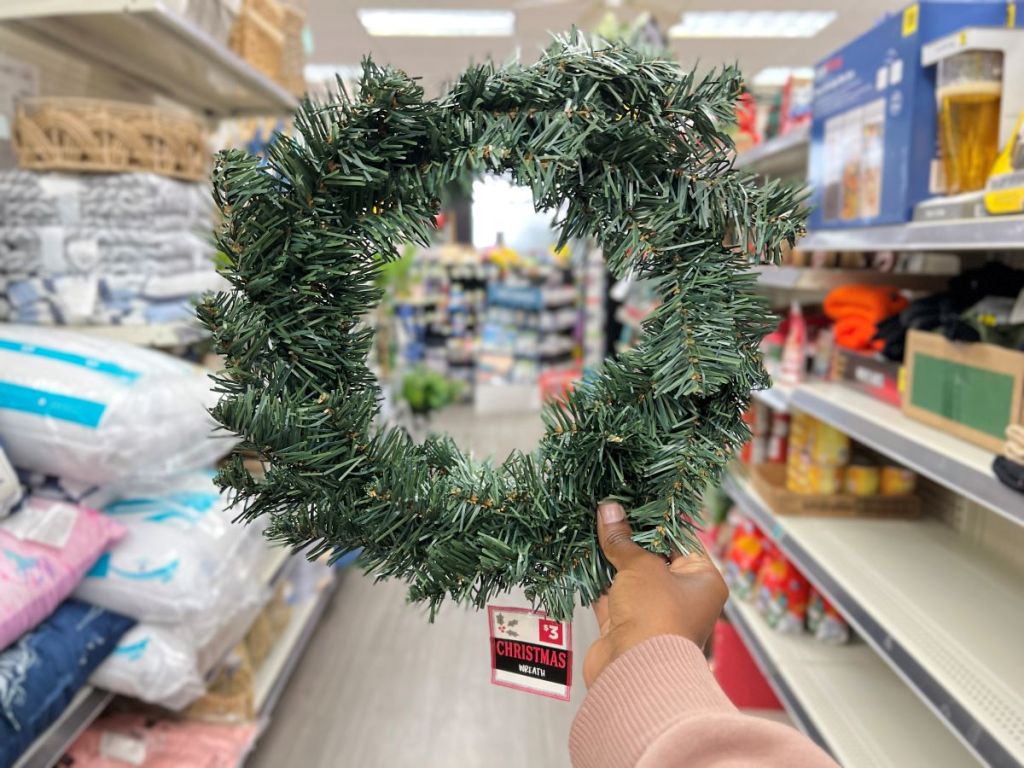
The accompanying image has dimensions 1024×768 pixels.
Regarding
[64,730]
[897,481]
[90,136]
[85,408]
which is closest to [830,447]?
[897,481]

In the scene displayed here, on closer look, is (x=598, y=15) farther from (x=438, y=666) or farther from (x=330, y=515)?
(x=330, y=515)

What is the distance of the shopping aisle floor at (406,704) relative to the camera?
6.72 feet

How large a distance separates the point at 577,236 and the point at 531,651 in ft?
1.26

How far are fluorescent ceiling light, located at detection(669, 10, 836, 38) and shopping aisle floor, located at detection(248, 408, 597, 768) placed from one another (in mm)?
5981

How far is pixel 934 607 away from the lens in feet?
4.19

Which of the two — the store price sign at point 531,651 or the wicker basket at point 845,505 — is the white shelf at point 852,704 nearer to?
the wicker basket at point 845,505

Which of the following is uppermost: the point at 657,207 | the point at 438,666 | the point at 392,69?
the point at 392,69

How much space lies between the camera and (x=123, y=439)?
53.0 inches

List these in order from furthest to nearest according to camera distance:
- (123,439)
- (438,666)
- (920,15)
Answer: (438,666)
(123,439)
(920,15)

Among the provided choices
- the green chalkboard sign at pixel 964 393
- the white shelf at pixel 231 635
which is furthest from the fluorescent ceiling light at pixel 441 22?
the green chalkboard sign at pixel 964 393

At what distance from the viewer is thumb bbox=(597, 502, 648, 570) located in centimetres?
58

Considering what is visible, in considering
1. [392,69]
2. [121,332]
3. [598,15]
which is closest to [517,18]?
[598,15]

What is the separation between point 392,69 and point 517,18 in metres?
6.97

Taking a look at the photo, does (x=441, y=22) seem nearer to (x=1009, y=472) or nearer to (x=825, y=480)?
(x=825, y=480)
